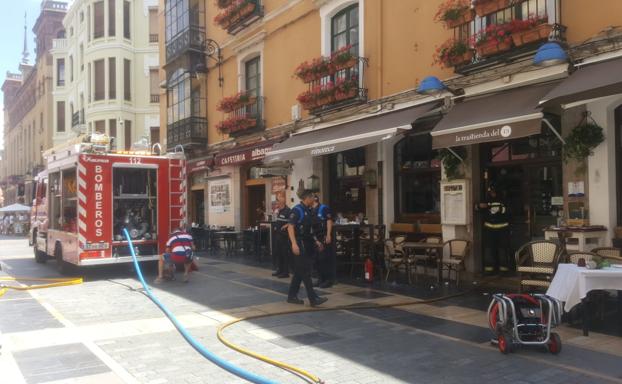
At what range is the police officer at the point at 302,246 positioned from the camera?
796 cm

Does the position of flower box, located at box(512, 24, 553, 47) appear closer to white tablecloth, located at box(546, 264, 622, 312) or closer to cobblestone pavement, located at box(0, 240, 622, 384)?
white tablecloth, located at box(546, 264, 622, 312)

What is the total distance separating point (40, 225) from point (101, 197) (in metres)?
4.35

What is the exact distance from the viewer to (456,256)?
9883 millimetres

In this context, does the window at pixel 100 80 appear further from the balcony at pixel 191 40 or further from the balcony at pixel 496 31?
the balcony at pixel 496 31

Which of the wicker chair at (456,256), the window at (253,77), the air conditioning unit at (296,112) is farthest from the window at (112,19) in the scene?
the wicker chair at (456,256)

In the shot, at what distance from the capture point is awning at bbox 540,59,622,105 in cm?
654

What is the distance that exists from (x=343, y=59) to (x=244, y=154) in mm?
4948

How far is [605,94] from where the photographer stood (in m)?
6.57

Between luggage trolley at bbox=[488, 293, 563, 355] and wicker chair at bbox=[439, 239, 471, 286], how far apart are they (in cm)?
395

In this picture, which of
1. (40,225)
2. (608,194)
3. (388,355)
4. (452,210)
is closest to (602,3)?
(608,194)

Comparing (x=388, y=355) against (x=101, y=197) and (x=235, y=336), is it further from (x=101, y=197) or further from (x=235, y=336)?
(x=101, y=197)

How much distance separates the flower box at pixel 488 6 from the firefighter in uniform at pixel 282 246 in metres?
5.11

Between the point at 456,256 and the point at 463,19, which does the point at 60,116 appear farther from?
the point at 456,256

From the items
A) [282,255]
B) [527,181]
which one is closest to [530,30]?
[527,181]
